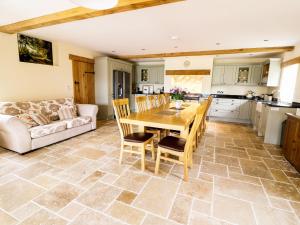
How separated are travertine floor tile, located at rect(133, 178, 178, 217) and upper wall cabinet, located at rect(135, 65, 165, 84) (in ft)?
18.1

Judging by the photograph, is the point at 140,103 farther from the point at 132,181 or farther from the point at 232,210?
the point at 232,210

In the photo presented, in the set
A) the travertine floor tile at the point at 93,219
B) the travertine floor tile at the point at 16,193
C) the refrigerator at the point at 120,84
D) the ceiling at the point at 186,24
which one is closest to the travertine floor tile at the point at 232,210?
the travertine floor tile at the point at 93,219

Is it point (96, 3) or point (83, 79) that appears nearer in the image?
point (96, 3)

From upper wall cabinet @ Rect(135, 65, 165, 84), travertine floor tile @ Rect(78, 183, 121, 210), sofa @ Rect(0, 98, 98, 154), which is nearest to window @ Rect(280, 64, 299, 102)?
upper wall cabinet @ Rect(135, 65, 165, 84)

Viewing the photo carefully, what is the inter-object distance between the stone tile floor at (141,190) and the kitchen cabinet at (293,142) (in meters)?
0.12

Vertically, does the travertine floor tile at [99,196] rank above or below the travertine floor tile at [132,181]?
below

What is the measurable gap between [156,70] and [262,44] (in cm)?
402

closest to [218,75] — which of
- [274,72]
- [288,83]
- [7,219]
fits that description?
[274,72]

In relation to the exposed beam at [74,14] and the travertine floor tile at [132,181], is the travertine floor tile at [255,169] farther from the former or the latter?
the exposed beam at [74,14]

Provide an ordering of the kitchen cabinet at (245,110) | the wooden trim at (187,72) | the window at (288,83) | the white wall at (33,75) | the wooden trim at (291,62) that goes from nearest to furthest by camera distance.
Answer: the white wall at (33,75)
the wooden trim at (291,62)
the window at (288,83)
the kitchen cabinet at (245,110)
the wooden trim at (187,72)

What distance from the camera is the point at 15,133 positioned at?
2.64 m

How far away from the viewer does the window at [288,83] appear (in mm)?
3989

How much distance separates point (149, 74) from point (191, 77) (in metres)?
1.93

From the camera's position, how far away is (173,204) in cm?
168
